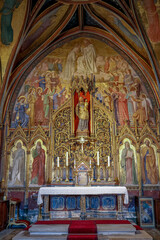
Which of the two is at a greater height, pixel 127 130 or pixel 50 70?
pixel 50 70

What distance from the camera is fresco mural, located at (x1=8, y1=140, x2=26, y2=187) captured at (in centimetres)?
1286

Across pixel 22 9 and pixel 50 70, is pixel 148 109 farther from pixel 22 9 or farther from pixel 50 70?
pixel 22 9

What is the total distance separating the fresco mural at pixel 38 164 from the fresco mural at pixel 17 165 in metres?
0.50

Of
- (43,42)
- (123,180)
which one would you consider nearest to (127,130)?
(123,180)

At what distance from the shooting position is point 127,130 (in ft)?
43.7

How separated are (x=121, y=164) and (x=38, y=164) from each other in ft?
14.8

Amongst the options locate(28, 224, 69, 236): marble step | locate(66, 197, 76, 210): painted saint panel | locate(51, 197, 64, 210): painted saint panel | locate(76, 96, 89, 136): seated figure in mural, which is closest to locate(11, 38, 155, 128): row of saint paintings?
locate(76, 96, 89, 136): seated figure in mural

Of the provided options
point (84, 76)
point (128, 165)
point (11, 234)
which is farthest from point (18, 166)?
point (84, 76)

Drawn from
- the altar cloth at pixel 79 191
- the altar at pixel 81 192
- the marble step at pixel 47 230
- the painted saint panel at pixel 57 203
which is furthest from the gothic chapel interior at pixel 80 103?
the marble step at pixel 47 230

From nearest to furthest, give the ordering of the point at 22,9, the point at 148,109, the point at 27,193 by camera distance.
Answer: the point at 22,9, the point at 27,193, the point at 148,109

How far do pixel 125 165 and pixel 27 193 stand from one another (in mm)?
5440

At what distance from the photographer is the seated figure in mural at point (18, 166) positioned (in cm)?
1287

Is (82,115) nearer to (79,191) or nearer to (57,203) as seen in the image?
(79,191)

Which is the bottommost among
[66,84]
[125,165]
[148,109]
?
[125,165]
